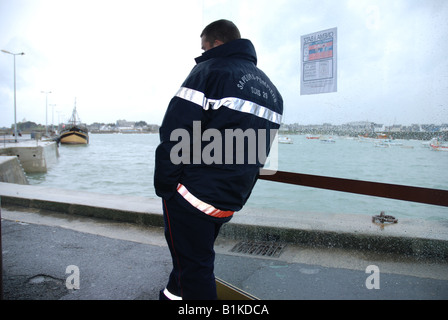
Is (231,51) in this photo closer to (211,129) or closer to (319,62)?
(211,129)

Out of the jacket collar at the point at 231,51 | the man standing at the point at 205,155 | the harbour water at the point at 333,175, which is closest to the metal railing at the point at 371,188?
the harbour water at the point at 333,175

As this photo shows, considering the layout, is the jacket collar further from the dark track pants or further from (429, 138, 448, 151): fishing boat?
(429, 138, 448, 151): fishing boat

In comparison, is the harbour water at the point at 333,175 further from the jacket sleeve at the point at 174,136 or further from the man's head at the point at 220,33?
the jacket sleeve at the point at 174,136

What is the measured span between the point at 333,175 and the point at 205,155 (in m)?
11.3

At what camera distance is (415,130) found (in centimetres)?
312

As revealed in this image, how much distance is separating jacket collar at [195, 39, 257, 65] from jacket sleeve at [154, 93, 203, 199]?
37cm

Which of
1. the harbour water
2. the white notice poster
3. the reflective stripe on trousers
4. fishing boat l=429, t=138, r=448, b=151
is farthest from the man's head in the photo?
fishing boat l=429, t=138, r=448, b=151

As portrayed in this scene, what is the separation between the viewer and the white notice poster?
325 cm

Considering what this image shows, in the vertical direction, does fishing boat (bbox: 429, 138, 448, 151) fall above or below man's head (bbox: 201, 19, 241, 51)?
below

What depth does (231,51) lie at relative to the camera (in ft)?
6.00

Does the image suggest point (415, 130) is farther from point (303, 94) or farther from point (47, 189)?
point (47, 189)

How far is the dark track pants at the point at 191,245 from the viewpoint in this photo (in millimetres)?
1745

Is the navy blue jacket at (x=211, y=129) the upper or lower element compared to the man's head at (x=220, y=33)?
lower

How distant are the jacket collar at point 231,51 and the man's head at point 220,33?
9 centimetres
